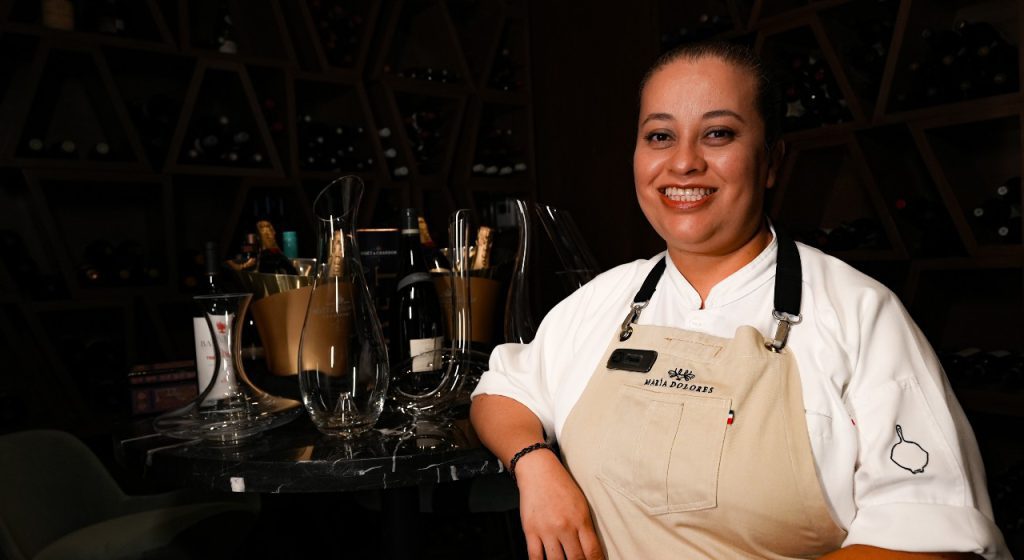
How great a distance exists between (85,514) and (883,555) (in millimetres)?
1802

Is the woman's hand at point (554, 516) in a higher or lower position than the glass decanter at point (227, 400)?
lower

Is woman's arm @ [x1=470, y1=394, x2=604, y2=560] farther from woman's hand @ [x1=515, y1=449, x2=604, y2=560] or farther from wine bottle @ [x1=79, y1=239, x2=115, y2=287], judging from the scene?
wine bottle @ [x1=79, y1=239, x2=115, y2=287]

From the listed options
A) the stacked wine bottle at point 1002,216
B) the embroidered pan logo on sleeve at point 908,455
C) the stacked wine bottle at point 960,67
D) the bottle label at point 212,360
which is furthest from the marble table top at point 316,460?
the stacked wine bottle at point 960,67

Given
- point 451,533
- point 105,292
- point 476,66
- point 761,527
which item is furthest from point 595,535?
point 476,66

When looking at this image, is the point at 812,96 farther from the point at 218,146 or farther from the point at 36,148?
the point at 36,148

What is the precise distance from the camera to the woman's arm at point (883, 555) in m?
0.81

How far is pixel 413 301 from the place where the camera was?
176cm

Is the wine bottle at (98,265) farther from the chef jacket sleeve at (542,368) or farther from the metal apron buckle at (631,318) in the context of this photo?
the metal apron buckle at (631,318)

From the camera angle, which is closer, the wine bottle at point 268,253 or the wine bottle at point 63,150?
the wine bottle at point 268,253

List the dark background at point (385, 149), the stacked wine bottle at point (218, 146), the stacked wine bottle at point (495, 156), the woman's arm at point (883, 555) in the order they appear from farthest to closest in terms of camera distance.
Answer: the stacked wine bottle at point (495, 156), the stacked wine bottle at point (218, 146), the dark background at point (385, 149), the woman's arm at point (883, 555)

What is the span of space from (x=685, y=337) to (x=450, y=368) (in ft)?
1.61

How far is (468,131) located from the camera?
3.96 metres

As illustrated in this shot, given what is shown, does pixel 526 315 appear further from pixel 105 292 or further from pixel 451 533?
pixel 105 292

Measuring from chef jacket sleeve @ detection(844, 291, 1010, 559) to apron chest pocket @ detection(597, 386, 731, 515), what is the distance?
0.54ft
